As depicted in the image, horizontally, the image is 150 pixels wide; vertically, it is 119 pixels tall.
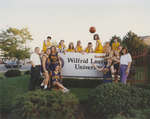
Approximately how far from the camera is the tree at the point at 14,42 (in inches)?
1129

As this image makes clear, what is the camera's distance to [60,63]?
22.4 feet

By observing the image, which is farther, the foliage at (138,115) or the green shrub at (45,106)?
the foliage at (138,115)

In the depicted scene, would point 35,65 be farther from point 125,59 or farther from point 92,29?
point 125,59

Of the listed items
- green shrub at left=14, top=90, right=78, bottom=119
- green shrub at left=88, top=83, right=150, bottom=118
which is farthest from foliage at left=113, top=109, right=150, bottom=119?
green shrub at left=14, top=90, right=78, bottom=119

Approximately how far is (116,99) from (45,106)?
1740mm

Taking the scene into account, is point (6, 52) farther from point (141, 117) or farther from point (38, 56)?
point (141, 117)

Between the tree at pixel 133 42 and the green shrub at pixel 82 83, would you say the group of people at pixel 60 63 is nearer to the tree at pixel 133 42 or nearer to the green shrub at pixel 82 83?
the green shrub at pixel 82 83

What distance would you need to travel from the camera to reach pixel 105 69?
7.34 m

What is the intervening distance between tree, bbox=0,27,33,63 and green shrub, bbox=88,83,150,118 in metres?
25.6

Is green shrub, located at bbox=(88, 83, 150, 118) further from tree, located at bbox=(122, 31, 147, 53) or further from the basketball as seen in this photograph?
tree, located at bbox=(122, 31, 147, 53)

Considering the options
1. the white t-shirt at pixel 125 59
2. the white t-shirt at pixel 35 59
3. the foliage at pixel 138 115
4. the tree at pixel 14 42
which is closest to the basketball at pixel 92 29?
the white t-shirt at pixel 125 59

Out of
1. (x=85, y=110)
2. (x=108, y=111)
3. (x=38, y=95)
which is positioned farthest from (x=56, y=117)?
(x=85, y=110)

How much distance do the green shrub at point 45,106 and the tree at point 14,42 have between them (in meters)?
25.4

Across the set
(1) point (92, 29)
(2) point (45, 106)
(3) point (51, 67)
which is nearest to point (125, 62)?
(1) point (92, 29)
